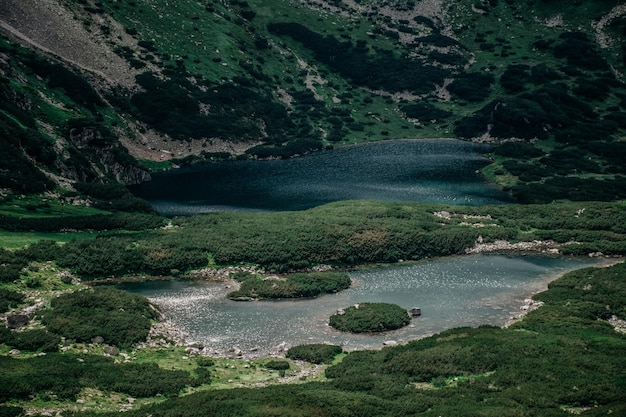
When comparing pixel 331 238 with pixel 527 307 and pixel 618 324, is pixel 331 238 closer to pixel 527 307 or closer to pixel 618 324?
pixel 527 307

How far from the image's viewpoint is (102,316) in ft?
184

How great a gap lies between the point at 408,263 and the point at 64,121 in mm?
71145

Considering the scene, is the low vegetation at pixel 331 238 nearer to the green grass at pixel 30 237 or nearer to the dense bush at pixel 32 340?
the green grass at pixel 30 237

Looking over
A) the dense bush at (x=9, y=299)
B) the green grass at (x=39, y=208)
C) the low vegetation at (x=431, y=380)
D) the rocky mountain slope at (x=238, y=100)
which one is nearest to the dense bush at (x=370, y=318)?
the low vegetation at (x=431, y=380)

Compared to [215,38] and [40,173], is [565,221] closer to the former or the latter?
[40,173]

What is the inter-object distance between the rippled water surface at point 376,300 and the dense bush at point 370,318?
31.7 inches

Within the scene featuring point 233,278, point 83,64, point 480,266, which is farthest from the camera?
point 83,64

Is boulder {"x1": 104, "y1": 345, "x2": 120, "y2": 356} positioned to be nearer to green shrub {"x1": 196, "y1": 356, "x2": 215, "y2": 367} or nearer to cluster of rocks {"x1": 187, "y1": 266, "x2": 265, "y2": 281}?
green shrub {"x1": 196, "y1": 356, "x2": 215, "y2": 367}

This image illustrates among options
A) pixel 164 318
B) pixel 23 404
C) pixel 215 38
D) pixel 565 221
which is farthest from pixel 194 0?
pixel 23 404

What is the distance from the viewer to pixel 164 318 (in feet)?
201

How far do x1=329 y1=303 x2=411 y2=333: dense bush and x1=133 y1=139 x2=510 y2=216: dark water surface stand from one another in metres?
46.2

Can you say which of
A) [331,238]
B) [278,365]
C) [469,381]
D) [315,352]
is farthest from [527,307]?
[278,365]

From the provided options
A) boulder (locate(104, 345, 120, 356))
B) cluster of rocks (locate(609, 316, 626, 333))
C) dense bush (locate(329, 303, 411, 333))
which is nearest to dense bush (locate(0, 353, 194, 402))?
boulder (locate(104, 345, 120, 356))

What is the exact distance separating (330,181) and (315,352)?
77.9 meters
